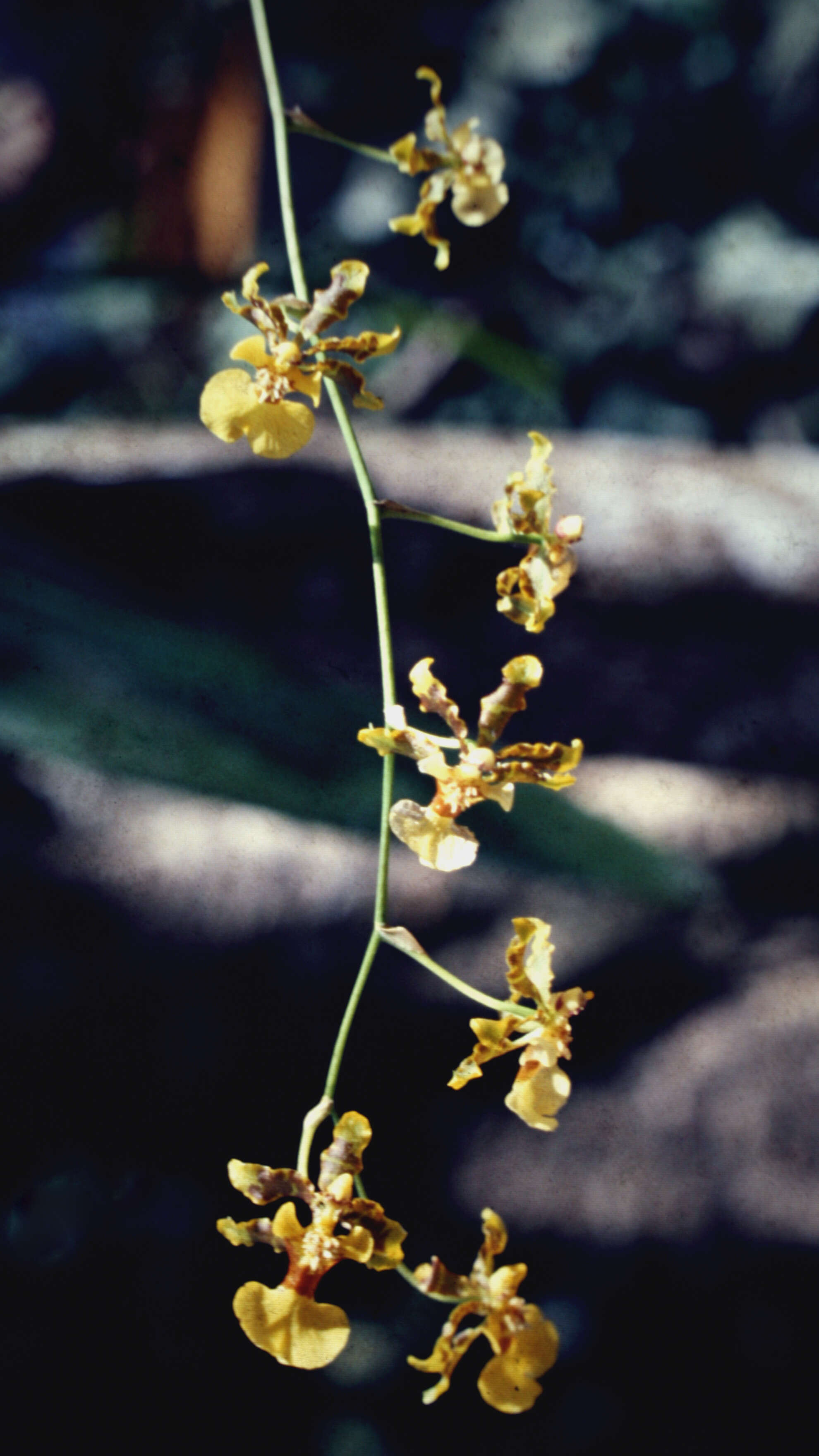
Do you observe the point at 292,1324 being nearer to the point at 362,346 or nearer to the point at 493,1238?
the point at 493,1238

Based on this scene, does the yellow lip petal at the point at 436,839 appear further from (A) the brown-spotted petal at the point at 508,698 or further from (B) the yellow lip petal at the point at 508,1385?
(B) the yellow lip petal at the point at 508,1385

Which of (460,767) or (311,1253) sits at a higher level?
(460,767)

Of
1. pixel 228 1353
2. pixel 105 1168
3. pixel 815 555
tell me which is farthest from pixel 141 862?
pixel 815 555

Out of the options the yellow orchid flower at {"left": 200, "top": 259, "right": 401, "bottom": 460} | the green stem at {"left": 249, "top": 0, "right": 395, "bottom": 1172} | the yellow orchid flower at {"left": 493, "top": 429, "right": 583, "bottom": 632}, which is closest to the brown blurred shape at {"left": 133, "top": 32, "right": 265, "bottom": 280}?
the green stem at {"left": 249, "top": 0, "right": 395, "bottom": 1172}

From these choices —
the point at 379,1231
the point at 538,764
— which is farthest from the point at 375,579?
the point at 379,1231

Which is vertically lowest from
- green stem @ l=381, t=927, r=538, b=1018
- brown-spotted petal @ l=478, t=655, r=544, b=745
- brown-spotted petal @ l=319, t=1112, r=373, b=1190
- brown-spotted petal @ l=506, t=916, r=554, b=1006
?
brown-spotted petal @ l=319, t=1112, r=373, b=1190

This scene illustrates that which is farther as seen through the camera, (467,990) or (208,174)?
(208,174)

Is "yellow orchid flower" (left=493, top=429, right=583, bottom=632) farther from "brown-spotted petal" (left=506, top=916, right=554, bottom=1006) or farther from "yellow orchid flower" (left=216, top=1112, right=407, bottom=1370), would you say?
"yellow orchid flower" (left=216, top=1112, right=407, bottom=1370)
